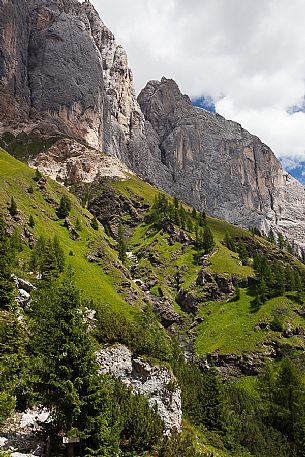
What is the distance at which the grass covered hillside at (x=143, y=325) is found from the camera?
26.1 meters

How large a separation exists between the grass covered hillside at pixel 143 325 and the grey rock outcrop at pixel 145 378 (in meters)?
0.77

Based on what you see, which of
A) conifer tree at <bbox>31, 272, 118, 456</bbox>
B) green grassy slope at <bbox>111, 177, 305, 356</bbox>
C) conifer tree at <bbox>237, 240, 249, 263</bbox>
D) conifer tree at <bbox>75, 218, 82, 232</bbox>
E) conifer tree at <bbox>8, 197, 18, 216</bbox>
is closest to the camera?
conifer tree at <bbox>31, 272, 118, 456</bbox>

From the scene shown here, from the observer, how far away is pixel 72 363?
25.9m

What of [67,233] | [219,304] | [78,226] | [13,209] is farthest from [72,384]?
[219,304]

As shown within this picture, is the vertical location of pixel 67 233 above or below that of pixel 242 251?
above

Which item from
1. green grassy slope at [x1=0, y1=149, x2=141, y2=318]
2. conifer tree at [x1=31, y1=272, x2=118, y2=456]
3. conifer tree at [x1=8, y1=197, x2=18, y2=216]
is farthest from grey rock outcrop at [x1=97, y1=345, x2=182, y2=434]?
conifer tree at [x1=8, y1=197, x2=18, y2=216]

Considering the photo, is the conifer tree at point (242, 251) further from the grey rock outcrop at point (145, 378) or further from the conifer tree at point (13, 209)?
the grey rock outcrop at point (145, 378)

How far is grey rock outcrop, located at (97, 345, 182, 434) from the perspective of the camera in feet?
135

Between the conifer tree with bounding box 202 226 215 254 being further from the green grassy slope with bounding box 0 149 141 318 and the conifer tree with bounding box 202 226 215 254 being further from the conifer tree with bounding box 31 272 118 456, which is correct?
the conifer tree with bounding box 31 272 118 456

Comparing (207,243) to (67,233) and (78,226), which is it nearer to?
(78,226)

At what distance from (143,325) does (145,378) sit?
1053cm

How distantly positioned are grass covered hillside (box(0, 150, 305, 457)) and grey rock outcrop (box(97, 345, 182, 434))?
77cm

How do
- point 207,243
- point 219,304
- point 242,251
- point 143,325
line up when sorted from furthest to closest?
point 242,251 < point 207,243 < point 219,304 < point 143,325

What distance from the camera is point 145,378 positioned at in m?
42.4
